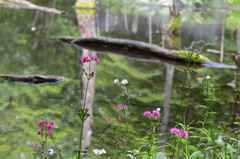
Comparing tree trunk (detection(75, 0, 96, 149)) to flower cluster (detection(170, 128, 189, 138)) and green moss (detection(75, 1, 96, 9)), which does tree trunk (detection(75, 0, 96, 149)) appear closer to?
green moss (detection(75, 1, 96, 9))

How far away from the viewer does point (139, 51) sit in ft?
37.0

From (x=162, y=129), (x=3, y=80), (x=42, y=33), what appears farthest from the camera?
(x=42, y=33)

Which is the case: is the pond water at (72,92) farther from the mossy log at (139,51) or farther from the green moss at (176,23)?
the green moss at (176,23)

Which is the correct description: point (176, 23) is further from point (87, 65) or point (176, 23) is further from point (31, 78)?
point (31, 78)

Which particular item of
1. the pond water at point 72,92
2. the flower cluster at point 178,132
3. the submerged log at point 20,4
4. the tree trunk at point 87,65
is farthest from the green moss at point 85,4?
the flower cluster at point 178,132

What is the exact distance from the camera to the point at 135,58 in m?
10.7

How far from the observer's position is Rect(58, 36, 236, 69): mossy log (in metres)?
10.1

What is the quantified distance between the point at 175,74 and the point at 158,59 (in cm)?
166

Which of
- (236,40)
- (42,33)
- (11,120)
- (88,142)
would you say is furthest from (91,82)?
(236,40)

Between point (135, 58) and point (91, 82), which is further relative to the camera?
point (135, 58)

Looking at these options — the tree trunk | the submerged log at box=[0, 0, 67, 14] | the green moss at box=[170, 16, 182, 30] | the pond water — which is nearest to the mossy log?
the pond water

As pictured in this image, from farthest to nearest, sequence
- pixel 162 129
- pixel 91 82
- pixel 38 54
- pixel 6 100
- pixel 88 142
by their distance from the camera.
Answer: pixel 38 54
pixel 91 82
pixel 6 100
pixel 162 129
pixel 88 142

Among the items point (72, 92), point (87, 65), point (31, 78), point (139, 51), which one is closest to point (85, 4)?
point (139, 51)

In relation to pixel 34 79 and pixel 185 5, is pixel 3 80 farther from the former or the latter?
pixel 185 5
